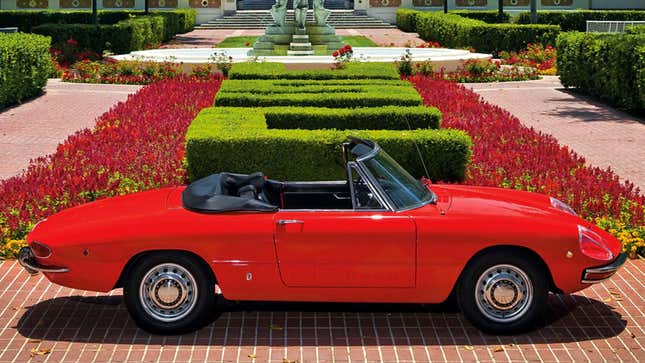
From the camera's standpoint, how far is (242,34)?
4619 cm

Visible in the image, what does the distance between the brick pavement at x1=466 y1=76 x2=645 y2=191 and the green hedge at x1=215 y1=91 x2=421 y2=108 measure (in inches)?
110

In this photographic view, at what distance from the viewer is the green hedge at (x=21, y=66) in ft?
65.8

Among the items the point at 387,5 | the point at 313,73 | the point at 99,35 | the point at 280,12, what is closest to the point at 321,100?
the point at 313,73

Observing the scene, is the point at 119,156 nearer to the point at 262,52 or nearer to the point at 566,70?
the point at 566,70

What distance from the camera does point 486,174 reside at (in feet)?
42.0

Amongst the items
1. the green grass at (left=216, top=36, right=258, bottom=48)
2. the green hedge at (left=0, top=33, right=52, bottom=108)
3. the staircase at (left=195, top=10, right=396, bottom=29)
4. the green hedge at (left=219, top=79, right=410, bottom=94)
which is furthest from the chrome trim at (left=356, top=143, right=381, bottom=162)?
the staircase at (left=195, top=10, right=396, bottom=29)

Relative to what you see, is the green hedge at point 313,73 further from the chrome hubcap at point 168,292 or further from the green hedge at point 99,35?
the chrome hubcap at point 168,292

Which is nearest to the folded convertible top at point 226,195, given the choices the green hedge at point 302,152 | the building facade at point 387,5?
the green hedge at point 302,152

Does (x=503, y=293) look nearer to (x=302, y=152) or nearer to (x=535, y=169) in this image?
(x=302, y=152)

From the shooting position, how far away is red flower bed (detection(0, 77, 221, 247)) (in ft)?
37.0

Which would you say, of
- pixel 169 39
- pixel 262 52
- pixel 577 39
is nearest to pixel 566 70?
pixel 577 39

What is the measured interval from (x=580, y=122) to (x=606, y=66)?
10.6 feet

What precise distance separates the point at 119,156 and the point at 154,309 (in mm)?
6936

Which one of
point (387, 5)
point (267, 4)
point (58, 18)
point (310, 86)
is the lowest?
point (310, 86)
